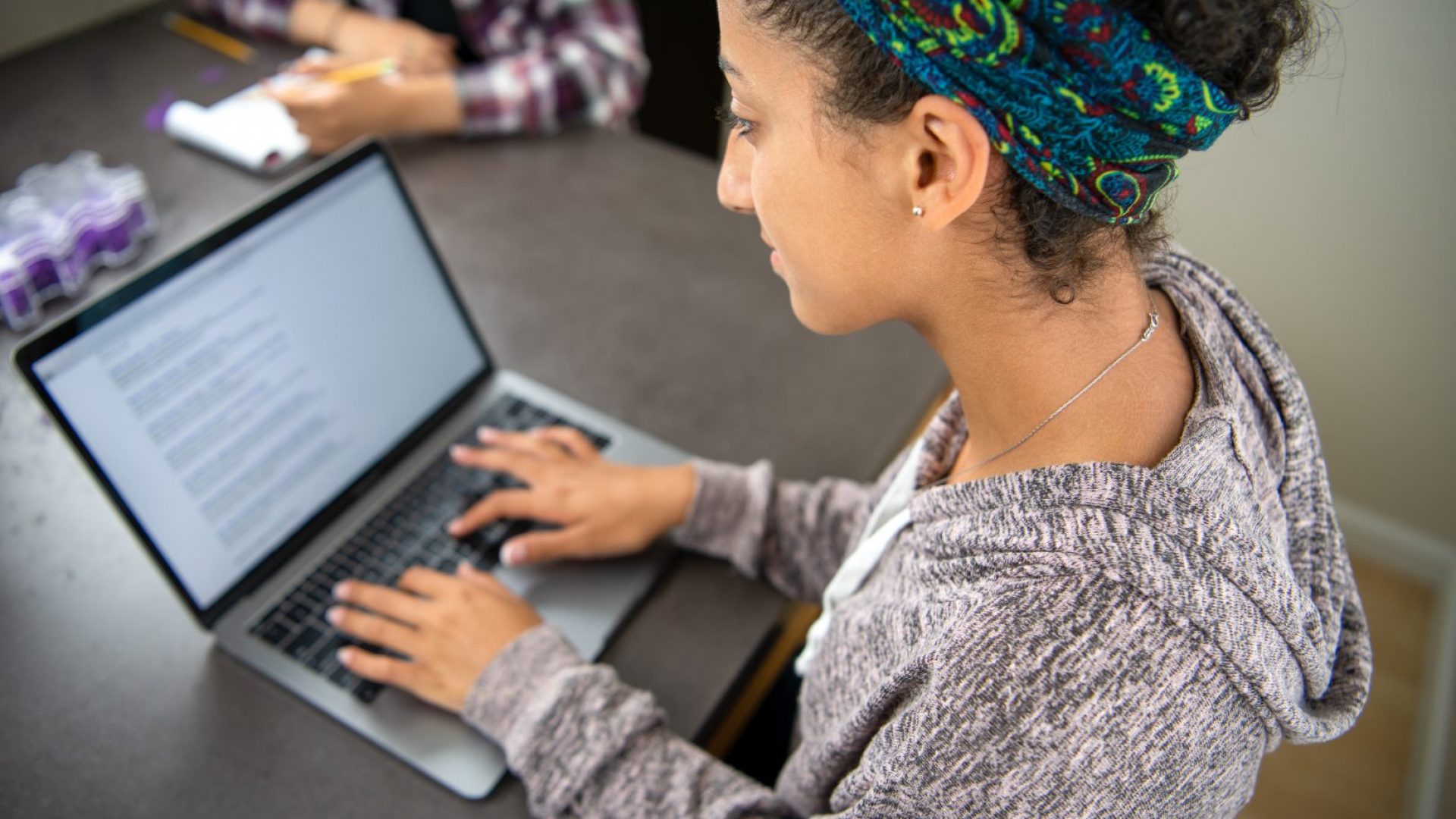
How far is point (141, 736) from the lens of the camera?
2.41 ft

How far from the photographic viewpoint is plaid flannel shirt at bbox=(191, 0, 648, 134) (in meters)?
1.32

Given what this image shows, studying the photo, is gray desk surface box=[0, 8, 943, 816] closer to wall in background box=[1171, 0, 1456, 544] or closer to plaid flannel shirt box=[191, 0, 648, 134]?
plaid flannel shirt box=[191, 0, 648, 134]

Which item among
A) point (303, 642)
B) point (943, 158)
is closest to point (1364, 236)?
point (943, 158)

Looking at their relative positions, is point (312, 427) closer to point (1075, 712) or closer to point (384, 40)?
point (1075, 712)

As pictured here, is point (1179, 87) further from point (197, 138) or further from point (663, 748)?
point (197, 138)

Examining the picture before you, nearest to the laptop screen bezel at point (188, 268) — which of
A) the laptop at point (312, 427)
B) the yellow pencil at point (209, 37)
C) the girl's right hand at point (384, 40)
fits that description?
the laptop at point (312, 427)

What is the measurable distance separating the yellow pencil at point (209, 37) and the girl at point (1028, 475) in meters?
1.09

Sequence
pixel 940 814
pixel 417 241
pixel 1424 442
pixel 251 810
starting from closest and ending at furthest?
pixel 940 814 → pixel 251 810 → pixel 417 241 → pixel 1424 442

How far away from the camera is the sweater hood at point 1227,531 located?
1.72 feet

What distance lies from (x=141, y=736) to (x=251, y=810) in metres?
0.11

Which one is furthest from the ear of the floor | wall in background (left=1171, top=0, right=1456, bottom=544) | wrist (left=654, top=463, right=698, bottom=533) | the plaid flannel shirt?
the floor

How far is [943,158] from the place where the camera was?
1.72 ft

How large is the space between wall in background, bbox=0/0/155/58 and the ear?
1492mm

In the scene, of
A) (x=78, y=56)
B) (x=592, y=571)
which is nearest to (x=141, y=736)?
(x=592, y=571)
